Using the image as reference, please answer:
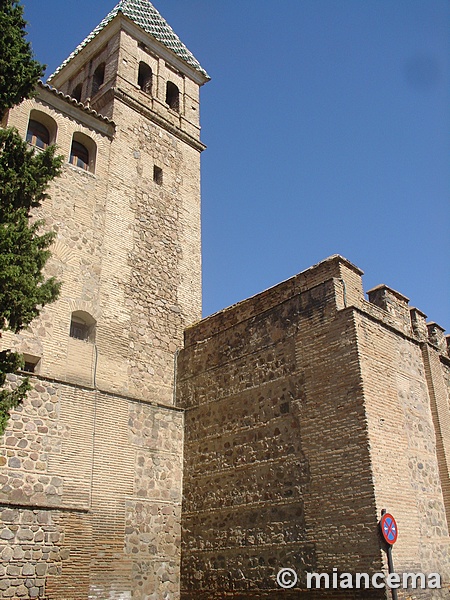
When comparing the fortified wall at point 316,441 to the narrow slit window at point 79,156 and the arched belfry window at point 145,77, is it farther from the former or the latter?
the arched belfry window at point 145,77

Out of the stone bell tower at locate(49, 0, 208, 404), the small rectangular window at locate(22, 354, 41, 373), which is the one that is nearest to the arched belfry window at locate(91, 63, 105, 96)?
the stone bell tower at locate(49, 0, 208, 404)

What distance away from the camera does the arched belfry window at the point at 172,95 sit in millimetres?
15797

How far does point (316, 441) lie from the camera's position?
9.03 meters

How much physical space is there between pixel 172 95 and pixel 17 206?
9753 millimetres

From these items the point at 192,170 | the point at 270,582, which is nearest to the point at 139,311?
the point at 192,170

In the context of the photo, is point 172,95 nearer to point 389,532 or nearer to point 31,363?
point 31,363

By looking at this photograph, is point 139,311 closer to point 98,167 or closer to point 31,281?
point 98,167

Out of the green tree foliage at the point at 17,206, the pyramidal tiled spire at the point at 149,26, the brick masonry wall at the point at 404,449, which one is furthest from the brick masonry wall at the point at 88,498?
the pyramidal tiled spire at the point at 149,26

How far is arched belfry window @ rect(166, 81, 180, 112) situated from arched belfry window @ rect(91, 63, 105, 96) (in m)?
1.75

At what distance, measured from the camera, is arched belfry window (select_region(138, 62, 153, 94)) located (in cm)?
1512

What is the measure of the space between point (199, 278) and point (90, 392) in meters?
4.51

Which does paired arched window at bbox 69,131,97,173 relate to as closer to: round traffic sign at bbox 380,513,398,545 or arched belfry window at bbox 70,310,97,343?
arched belfry window at bbox 70,310,97,343

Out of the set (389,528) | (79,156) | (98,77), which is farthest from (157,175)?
A: (389,528)

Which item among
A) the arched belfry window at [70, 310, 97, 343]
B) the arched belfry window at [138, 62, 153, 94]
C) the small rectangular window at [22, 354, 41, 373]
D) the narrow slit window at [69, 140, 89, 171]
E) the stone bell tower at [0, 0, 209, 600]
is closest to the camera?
the stone bell tower at [0, 0, 209, 600]
